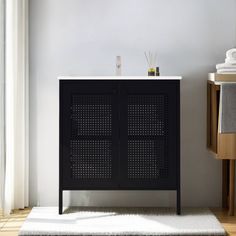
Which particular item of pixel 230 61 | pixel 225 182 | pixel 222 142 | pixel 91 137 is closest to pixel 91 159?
pixel 91 137

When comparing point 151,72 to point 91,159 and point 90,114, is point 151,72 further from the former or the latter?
point 91,159

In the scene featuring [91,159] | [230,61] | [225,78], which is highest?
[230,61]

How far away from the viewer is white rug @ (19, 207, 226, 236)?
3898mm

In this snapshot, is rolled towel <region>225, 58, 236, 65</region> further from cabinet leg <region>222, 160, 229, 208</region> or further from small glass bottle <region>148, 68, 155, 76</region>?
cabinet leg <region>222, 160, 229, 208</region>

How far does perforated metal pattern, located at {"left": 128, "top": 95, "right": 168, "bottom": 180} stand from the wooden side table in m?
0.36

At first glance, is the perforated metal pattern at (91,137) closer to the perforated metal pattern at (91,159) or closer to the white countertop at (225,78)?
the perforated metal pattern at (91,159)

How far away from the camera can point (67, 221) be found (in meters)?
4.16

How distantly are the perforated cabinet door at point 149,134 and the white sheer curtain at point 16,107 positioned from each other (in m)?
0.75

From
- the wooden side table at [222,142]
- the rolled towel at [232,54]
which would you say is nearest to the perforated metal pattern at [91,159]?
the wooden side table at [222,142]

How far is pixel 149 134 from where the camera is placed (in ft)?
14.1

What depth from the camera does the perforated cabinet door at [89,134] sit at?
14.0ft

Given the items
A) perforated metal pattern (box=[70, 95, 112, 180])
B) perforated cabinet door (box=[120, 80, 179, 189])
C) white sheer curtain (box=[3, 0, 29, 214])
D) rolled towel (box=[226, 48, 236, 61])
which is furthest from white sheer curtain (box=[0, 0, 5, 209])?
rolled towel (box=[226, 48, 236, 61])

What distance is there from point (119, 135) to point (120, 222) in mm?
573

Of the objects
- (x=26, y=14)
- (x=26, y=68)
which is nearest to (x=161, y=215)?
(x=26, y=68)
